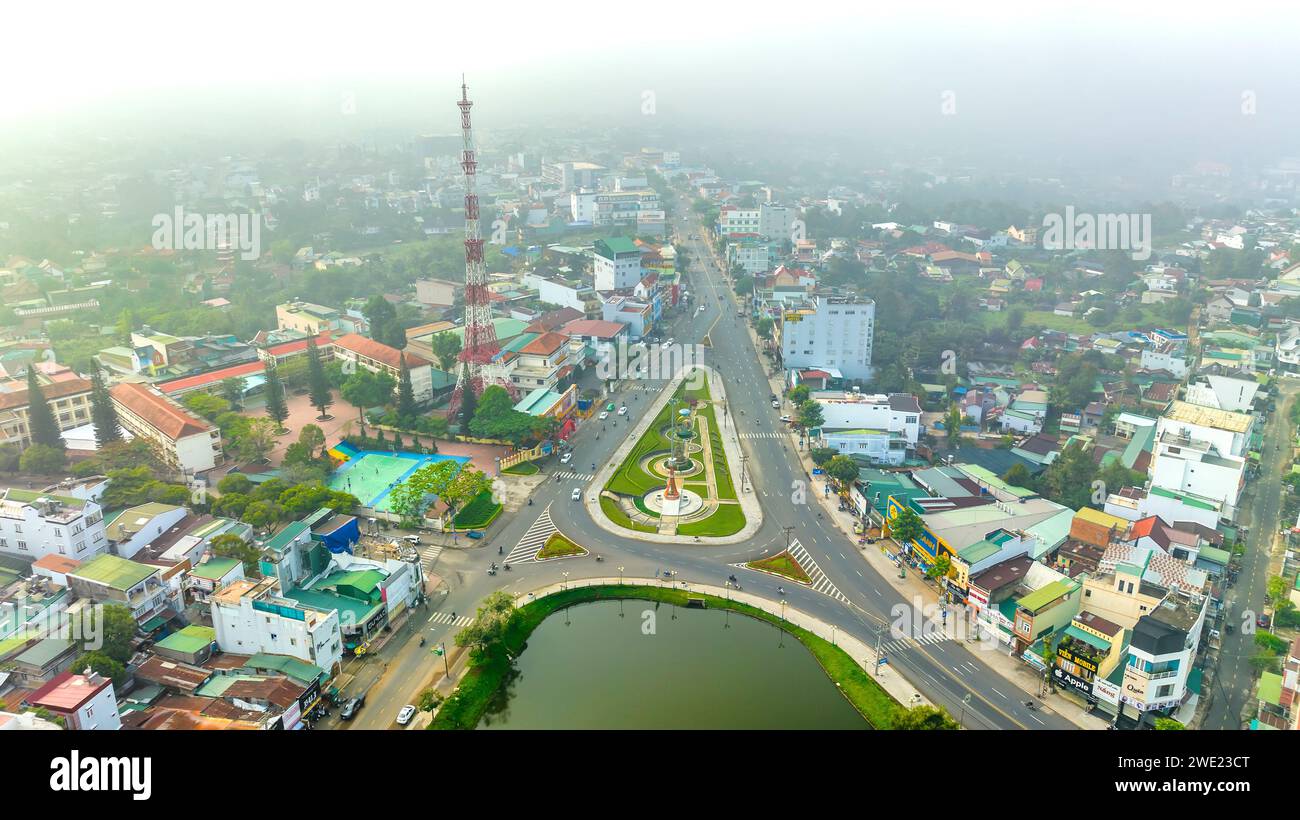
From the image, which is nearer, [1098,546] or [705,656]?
[705,656]

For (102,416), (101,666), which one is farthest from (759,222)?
(101,666)

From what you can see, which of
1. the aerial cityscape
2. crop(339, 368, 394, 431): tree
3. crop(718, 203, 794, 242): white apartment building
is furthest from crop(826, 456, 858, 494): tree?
crop(718, 203, 794, 242): white apartment building

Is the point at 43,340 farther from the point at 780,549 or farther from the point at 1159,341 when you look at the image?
the point at 1159,341

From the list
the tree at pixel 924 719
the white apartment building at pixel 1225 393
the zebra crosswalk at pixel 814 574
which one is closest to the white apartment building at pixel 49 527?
the zebra crosswalk at pixel 814 574

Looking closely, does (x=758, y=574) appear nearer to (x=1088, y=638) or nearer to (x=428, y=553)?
(x=1088, y=638)

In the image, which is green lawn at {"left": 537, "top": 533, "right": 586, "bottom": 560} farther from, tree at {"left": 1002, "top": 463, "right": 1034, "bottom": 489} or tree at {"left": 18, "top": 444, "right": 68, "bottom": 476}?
tree at {"left": 18, "top": 444, "right": 68, "bottom": 476}

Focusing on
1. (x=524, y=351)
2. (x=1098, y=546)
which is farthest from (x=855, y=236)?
(x=1098, y=546)
